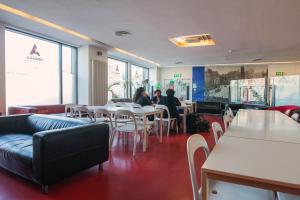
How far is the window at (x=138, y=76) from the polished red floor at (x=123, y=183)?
21.8 feet

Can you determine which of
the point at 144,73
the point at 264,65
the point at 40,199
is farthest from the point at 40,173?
the point at 264,65

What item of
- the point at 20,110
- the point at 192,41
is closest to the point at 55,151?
the point at 20,110

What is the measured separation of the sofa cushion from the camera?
2192 millimetres

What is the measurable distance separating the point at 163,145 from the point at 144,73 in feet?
24.1

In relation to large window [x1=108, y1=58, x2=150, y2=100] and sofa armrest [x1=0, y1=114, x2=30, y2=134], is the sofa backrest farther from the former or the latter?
large window [x1=108, y1=58, x2=150, y2=100]

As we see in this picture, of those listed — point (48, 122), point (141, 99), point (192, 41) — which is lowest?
point (48, 122)

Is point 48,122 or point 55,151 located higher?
point 48,122

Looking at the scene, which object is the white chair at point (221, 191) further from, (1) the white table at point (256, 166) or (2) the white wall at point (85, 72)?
(2) the white wall at point (85, 72)

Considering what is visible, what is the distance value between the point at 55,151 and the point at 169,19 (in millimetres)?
3036

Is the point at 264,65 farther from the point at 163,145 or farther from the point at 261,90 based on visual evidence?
the point at 163,145

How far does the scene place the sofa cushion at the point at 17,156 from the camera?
7.19 feet

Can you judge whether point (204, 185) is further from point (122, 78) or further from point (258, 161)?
point (122, 78)

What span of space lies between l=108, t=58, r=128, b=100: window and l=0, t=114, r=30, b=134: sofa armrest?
4.44m

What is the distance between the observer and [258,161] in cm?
116
